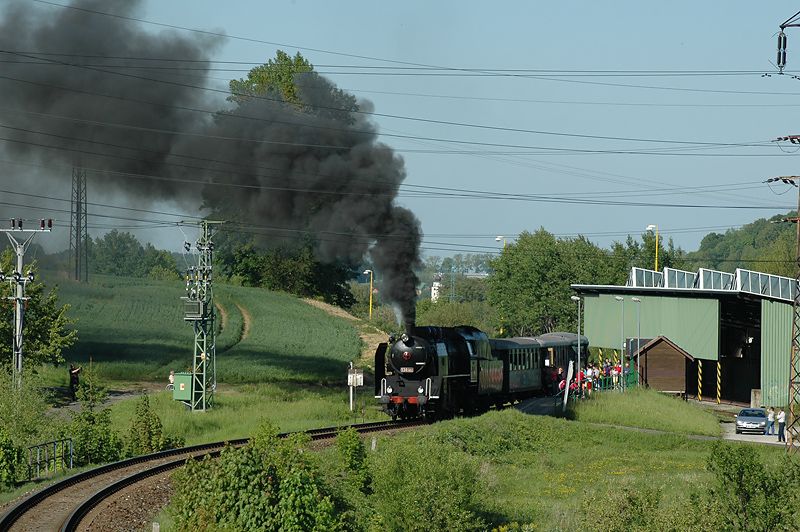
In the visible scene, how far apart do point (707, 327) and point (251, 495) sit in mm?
50029

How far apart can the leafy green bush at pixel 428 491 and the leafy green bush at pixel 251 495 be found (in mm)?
2119

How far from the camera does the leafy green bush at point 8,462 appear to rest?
2639cm

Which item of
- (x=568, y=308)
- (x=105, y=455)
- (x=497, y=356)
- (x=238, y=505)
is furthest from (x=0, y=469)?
(x=568, y=308)

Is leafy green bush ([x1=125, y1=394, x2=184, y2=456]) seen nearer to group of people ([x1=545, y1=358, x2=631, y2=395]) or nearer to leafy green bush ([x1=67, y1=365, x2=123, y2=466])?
leafy green bush ([x1=67, y1=365, x2=123, y2=466])

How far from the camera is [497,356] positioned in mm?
44250

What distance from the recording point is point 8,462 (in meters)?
27.0

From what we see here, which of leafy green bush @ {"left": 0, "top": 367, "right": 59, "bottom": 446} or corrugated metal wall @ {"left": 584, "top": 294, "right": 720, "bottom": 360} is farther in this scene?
corrugated metal wall @ {"left": 584, "top": 294, "right": 720, "bottom": 360}

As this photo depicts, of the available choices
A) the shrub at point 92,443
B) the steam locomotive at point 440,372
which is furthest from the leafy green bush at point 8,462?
the steam locomotive at point 440,372

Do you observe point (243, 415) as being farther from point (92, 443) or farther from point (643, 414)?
point (643, 414)

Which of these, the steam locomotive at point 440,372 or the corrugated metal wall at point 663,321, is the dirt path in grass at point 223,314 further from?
the steam locomotive at point 440,372

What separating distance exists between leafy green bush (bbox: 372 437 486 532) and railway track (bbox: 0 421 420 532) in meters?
4.11

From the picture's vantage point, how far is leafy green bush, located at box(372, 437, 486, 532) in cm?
2256

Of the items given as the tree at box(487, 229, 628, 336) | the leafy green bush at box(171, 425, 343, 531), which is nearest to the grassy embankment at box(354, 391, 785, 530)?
the leafy green bush at box(171, 425, 343, 531)

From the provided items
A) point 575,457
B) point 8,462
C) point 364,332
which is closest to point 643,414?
point 575,457
